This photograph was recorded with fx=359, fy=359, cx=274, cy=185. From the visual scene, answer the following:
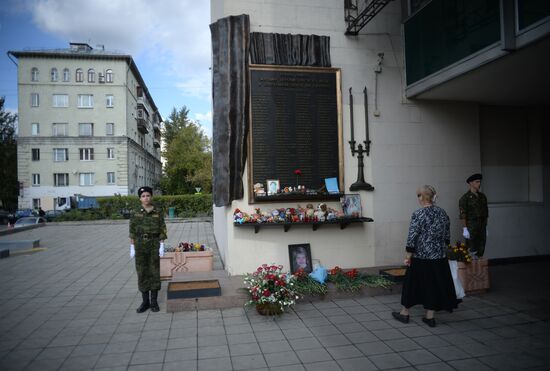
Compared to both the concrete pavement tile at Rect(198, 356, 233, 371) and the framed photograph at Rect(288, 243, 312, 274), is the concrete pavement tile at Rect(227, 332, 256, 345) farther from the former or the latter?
the framed photograph at Rect(288, 243, 312, 274)

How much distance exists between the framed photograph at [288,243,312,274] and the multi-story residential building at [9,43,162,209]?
118 feet

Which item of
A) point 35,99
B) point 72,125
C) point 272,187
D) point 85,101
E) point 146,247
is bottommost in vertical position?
point 146,247

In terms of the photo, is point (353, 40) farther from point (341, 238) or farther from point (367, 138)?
point (341, 238)

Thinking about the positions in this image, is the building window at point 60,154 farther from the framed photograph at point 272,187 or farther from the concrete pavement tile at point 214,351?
the concrete pavement tile at point 214,351

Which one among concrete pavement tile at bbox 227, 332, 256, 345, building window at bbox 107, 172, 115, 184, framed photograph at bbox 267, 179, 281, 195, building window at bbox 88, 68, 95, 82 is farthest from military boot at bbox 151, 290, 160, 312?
building window at bbox 88, 68, 95, 82

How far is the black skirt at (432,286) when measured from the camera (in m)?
4.66

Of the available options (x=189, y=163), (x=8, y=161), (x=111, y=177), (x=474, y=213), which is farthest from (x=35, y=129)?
(x=474, y=213)

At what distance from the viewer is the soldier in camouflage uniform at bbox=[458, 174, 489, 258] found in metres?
6.64

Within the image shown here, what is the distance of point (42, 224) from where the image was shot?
21031 millimetres

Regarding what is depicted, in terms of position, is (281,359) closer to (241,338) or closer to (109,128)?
(241,338)

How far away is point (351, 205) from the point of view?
6.89m

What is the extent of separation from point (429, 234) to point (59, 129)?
43.1 metres

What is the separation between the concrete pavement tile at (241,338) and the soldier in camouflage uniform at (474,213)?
4474mm

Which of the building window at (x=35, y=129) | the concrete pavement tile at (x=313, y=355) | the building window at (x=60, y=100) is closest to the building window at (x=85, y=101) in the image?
the building window at (x=60, y=100)
